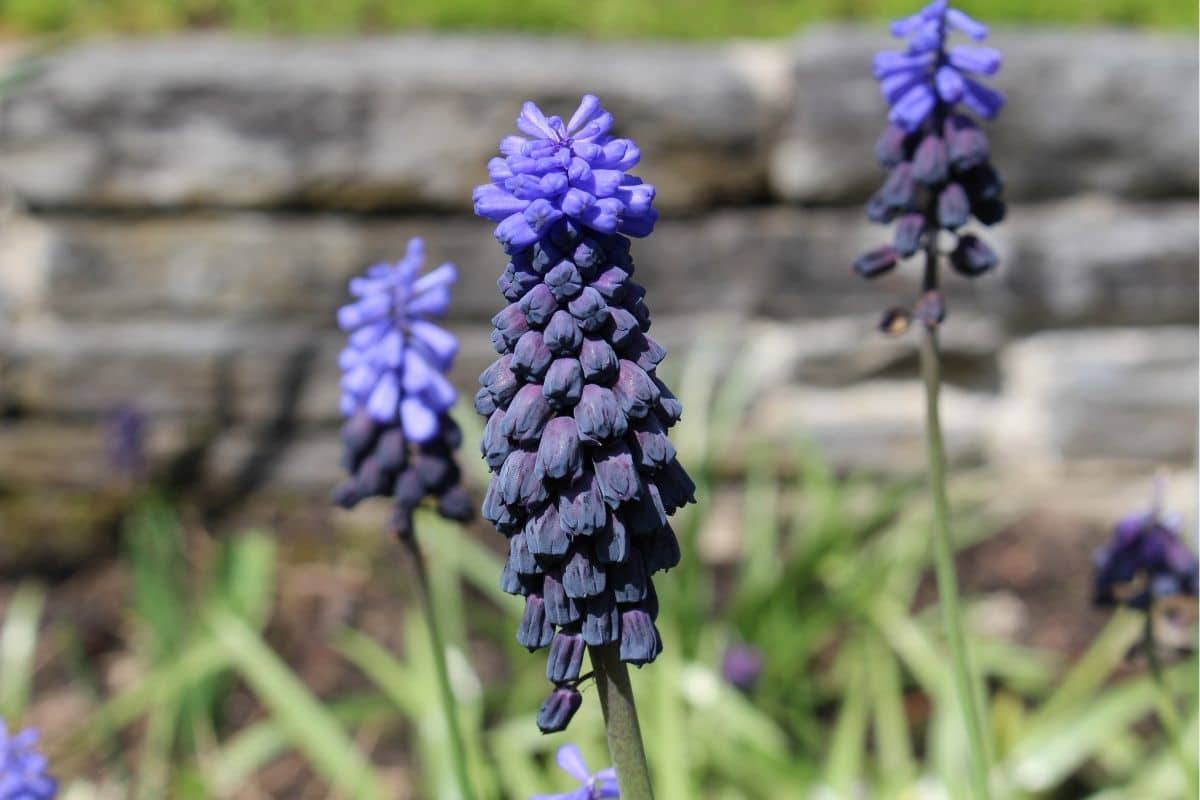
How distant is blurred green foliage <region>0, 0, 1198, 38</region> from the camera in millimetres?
4926

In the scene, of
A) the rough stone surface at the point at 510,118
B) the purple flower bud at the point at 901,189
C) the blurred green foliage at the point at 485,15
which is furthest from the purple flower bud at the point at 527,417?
the blurred green foliage at the point at 485,15

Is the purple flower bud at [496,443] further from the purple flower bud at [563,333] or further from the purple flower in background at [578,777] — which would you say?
the purple flower in background at [578,777]

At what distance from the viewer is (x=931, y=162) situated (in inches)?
81.4

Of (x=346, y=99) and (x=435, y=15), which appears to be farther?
(x=435, y=15)

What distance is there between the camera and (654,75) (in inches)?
170

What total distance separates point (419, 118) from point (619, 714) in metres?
3.38

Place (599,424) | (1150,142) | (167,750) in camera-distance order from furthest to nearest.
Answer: (1150,142), (167,750), (599,424)

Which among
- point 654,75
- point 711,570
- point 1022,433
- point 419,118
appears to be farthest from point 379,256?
point 1022,433

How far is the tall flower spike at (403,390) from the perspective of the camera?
7.02 ft

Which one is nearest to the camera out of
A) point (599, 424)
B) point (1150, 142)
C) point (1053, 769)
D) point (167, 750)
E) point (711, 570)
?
point (599, 424)

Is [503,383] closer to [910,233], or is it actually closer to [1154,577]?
[910,233]

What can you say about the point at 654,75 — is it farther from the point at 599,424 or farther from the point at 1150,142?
the point at 599,424

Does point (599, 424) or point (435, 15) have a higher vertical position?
point (435, 15)

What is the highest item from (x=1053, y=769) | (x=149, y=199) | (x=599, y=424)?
(x=149, y=199)
